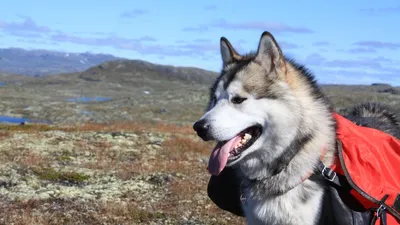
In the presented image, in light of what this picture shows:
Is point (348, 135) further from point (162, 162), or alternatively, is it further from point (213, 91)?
point (162, 162)

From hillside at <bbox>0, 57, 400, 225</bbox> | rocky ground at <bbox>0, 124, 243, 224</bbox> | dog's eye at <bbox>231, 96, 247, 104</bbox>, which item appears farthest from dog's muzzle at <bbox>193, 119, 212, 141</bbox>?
rocky ground at <bbox>0, 124, 243, 224</bbox>

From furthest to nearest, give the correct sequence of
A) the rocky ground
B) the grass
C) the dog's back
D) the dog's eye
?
the grass < the rocky ground < the dog's back < the dog's eye

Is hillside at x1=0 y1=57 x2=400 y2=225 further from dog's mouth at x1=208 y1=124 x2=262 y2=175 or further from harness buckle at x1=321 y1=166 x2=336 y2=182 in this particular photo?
dog's mouth at x1=208 y1=124 x2=262 y2=175

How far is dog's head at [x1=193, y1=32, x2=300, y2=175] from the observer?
229 inches

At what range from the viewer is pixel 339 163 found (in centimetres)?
601

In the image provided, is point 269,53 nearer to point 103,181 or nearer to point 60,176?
point 103,181

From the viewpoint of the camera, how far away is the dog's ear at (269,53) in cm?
616

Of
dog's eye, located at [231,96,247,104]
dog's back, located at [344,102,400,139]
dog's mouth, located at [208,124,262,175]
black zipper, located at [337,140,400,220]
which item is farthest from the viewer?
dog's back, located at [344,102,400,139]

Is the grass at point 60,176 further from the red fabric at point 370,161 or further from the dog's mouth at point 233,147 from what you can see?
the red fabric at point 370,161

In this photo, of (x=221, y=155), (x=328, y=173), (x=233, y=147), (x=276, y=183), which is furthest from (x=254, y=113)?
(x=328, y=173)

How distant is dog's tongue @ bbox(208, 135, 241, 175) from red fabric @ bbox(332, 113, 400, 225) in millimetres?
1300

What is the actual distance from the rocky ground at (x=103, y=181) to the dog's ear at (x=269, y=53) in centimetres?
580

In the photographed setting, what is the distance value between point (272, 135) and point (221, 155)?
0.66 metres

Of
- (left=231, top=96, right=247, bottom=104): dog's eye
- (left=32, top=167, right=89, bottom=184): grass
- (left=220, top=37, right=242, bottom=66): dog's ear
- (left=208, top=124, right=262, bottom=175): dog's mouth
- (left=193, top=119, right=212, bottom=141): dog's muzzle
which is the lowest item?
(left=32, top=167, right=89, bottom=184): grass
